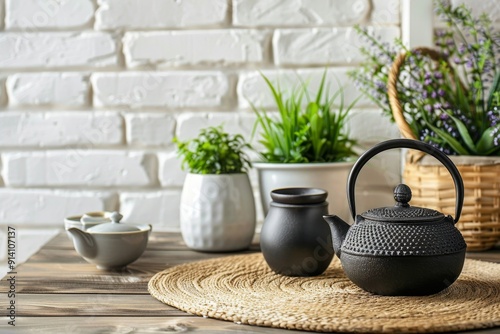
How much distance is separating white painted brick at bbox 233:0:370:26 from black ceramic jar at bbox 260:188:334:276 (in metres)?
0.59

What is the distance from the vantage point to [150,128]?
1681 mm

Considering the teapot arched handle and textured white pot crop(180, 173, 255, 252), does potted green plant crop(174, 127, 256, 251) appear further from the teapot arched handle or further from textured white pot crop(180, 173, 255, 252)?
the teapot arched handle

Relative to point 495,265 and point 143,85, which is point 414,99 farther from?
point 143,85

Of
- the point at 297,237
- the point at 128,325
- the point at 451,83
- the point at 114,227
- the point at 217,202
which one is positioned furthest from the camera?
the point at 451,83

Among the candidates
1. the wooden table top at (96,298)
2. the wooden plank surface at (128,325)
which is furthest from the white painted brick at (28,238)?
the wooden plank surface at (128,325)

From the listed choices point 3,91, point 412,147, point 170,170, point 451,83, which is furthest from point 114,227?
point 451,83

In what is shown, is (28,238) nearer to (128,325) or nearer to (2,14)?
(2,14)

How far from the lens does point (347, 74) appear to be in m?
1.60

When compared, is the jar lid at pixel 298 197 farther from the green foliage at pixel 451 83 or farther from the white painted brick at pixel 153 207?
the white painted brick at pixel 153 207

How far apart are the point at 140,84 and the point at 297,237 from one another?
0.69m

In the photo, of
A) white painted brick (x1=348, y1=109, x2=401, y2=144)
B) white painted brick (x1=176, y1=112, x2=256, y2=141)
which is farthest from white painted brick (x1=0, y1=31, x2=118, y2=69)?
white painted brick (x1=348, y1=109, x2=401, y2=144)

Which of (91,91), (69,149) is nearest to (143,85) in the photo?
(91,91)

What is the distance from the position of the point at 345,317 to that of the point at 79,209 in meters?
0.97

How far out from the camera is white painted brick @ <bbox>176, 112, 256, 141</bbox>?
166 centimetres
